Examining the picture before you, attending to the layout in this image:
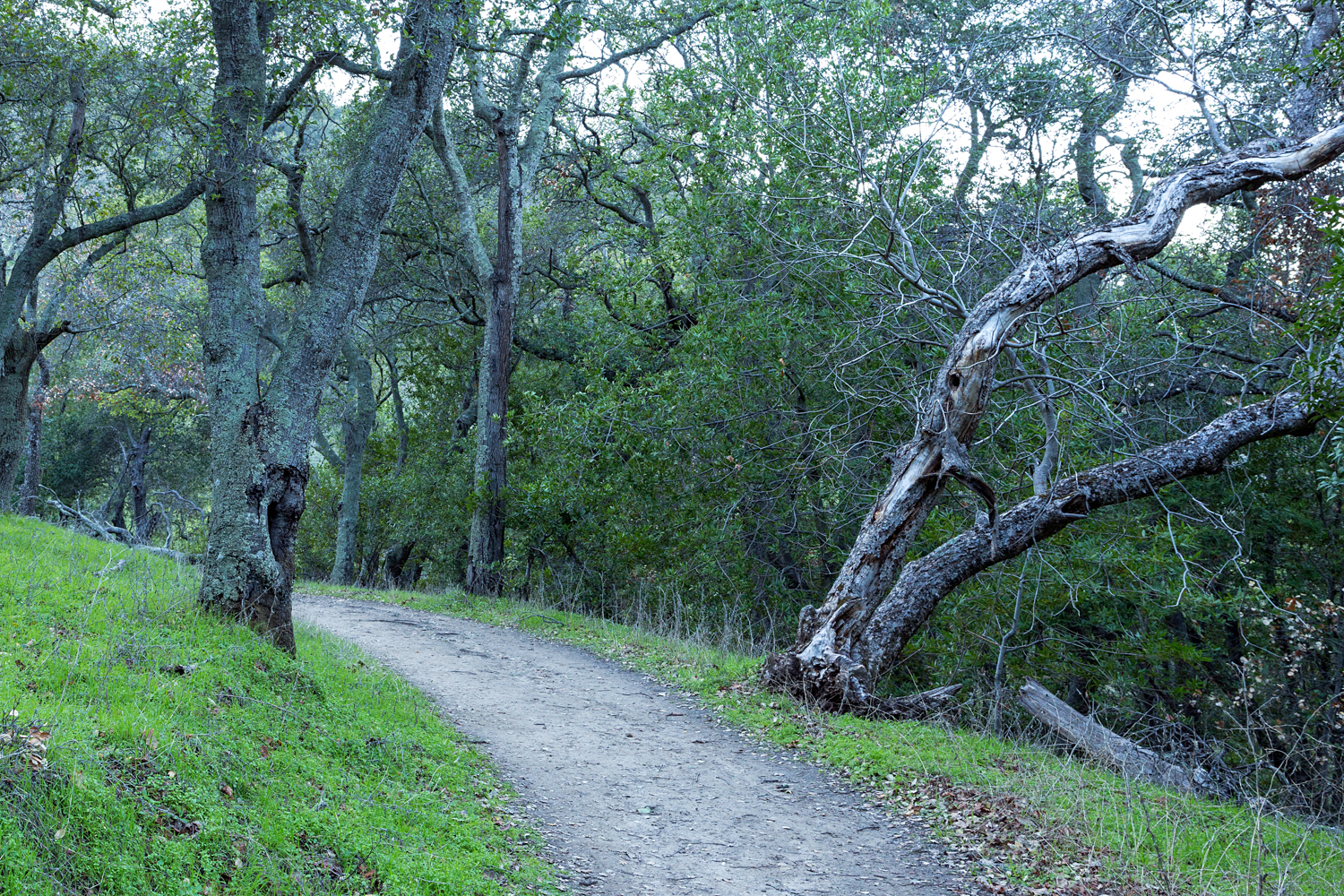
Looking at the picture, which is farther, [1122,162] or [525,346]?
[525,346]

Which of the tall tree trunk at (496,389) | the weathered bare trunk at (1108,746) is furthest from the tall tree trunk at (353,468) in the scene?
the weathered bare trunk at (1108,746)

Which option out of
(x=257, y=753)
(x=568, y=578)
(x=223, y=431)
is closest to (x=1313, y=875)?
(x=257, y=753)

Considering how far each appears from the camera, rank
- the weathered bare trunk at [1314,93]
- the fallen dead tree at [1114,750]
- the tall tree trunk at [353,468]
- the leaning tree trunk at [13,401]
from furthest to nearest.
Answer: the tall tree trunk at [353,468] → the leaning tree trunk at [13,401] → the weathered bare trunk at [1314,93] → the fallen dead tree at [1114,750]

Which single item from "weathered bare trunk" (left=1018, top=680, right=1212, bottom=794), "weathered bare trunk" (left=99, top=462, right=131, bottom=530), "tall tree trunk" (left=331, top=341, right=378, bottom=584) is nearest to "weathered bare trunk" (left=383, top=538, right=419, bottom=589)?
"tall tree trunk" (left=331, top=341, right=378, bottom=584)

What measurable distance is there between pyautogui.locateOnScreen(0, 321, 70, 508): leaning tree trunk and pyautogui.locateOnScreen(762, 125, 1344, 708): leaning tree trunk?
1276cm

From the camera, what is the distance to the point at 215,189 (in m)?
7.13

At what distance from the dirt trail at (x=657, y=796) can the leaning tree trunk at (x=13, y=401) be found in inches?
339

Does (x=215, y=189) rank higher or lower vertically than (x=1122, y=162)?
lower

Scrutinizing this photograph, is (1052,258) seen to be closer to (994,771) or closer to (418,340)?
(994,771)

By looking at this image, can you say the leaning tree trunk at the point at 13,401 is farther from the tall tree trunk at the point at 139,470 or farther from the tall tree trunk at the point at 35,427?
the tall tree trunk at the point at 139,470

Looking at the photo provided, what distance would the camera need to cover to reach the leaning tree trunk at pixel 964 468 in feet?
24.3

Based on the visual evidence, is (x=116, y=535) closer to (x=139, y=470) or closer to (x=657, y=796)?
(x=657, y=796)

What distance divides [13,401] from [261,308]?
9.45 meters

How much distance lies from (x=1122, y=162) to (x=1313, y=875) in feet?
35.2
